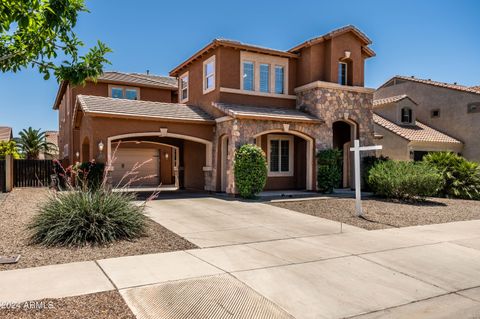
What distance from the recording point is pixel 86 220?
8352 millimetres

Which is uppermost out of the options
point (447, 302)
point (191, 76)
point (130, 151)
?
point (191, 76)

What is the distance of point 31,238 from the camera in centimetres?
827

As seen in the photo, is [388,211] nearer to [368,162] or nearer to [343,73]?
[368,162]

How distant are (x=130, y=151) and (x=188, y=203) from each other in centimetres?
1239

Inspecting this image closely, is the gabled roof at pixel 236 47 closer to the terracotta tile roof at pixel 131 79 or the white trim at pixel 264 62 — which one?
A: the white trim at pixel 264 62

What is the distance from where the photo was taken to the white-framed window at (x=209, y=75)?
758 inches

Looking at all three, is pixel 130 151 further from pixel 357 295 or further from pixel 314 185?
pixel 357 295

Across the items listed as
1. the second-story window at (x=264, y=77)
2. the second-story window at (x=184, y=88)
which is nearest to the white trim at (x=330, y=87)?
the second-story window at (x=264, y=77)

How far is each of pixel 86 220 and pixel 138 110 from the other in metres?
9.69

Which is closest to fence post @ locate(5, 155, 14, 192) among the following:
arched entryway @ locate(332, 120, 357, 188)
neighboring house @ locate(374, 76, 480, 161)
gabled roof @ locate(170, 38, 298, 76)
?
gabled roof @ locate(170, 38, 298, 76)

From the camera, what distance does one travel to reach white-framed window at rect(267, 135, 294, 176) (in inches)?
778

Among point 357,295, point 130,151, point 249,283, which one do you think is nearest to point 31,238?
point 249,283

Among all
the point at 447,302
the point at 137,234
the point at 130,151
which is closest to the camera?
the point at 447,302

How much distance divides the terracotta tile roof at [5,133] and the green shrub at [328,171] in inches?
1221
